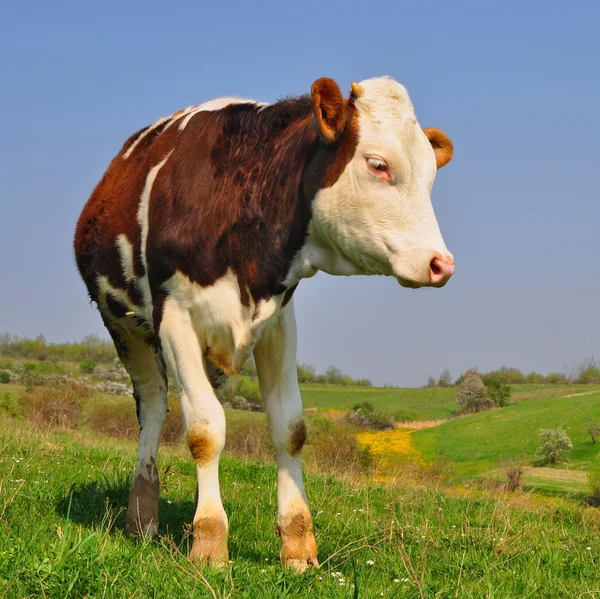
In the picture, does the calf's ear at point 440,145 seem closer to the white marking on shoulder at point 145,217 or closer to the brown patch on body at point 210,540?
the white marking on shoulder at point 145,217

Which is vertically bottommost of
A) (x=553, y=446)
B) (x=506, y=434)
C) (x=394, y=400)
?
(x=506, y=434)

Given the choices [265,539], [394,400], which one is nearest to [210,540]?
[265,539]

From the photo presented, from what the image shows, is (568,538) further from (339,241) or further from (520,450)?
(520,450)

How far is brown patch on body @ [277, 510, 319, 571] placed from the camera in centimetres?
601

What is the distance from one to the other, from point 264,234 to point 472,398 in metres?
74.1

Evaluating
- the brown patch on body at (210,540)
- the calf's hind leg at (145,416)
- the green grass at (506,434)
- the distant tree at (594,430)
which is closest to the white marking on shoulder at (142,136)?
the calf's hind leg at (145,416)

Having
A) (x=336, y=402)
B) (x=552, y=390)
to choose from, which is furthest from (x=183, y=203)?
(x=552, y=390)

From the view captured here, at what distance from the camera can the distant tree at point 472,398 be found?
75688 mm

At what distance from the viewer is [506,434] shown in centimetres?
5656

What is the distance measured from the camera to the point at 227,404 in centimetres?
5212

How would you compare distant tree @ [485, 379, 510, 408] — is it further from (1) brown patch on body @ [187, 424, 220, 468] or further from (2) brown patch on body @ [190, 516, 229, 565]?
(2) brown patch on body @ [190, 516, 229, 565]

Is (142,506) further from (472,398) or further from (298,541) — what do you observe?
(472,398)

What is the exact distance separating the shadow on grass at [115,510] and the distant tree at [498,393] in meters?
68.8

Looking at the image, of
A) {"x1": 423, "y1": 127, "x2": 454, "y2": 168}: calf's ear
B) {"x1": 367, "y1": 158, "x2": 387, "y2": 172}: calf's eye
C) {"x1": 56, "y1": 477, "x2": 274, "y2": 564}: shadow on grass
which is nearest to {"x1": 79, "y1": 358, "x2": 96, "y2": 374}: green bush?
{"x1": 56, "y1": 477, "x2": 274, "y2": 564}: shadow on grass
